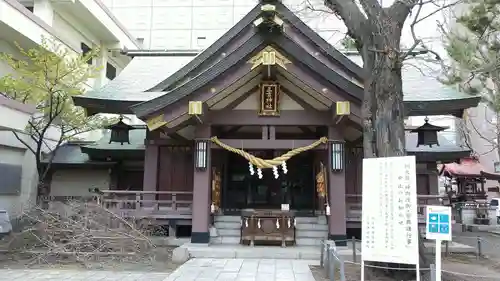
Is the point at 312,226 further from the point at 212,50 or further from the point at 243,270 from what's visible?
the point at 212,50

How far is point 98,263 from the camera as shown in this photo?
1015 cm

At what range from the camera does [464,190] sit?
89.6 ft

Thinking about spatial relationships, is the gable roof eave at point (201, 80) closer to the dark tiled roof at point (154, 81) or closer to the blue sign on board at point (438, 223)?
the dark tiled roof at point (154, 81)

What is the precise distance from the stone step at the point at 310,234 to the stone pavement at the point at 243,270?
2.27 m

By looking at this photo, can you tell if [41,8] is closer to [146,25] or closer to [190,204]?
[190,204]

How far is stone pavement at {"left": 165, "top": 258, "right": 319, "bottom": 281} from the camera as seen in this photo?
876 centimetres

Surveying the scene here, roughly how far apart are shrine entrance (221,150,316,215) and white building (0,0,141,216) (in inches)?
284

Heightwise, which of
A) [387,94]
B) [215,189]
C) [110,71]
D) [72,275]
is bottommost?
[72,275]

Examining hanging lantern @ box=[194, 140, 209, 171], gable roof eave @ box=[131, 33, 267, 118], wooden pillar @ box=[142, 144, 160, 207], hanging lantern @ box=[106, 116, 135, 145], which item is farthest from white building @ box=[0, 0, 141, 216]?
hanging lantern @ box=[194, 140, 209, 171]

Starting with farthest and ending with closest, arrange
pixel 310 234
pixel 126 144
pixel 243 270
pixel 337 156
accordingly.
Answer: pixel 126 144 → pixel 310 234 → pixel 337 156 → pixel 243 270

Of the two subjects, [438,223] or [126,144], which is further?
[126,144]

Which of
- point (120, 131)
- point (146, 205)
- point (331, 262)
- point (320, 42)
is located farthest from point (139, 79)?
point (331, 262)

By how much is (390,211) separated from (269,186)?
31.5 feet

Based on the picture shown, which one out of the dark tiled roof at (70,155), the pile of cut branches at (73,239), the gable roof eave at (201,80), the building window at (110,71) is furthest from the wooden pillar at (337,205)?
the building window at (110,71)
